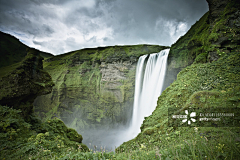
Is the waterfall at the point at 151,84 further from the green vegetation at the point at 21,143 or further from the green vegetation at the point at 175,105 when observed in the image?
the green vegetation at the point at 21,143

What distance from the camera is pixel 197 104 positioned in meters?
4.54

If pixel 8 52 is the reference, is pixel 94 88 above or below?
below

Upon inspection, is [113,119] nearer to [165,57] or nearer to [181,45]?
[165,57]

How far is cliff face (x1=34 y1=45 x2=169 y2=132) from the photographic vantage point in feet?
74.1

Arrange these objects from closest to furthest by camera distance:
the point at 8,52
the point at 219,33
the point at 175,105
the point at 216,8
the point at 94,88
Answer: the point at 175,105 → the point at 219,33 → the point at 216,8 → the point at 8,52 → the point at 94,88

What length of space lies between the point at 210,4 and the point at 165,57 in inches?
258

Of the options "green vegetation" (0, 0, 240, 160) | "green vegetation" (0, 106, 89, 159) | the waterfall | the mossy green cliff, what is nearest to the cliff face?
"green vegetation" (0, 0, 240, 160)

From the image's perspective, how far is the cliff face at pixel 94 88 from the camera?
74.1ft

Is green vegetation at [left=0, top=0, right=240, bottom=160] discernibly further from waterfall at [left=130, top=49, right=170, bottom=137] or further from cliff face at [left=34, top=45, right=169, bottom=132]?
waterfall at [left=130, top=49, right=170, bottom=137]

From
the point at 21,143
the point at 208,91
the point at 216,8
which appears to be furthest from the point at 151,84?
the point at 21,143

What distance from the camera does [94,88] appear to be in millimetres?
24578

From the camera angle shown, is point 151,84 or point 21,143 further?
point 151,84

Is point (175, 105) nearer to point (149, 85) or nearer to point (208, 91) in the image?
point (208, 91)

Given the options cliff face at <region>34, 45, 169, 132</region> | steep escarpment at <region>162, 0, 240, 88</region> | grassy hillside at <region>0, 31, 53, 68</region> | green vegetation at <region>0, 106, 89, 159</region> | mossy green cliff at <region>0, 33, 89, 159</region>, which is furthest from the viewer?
cliff face at <region>34, 45, 169, 132</region>
